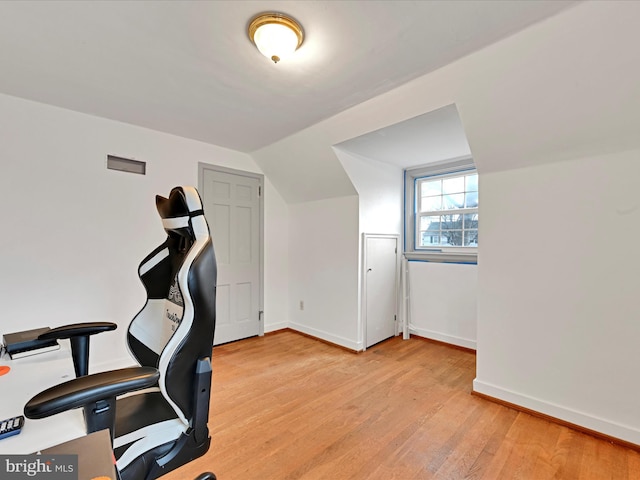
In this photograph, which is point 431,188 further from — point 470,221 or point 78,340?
point 78,340

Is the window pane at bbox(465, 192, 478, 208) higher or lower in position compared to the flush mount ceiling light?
lower

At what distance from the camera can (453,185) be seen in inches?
144

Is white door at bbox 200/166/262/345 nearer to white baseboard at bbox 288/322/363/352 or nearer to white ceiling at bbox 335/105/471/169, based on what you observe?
white baseboard at bbox 288/322/363/352

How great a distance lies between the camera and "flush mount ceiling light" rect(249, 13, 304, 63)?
150 centimetres

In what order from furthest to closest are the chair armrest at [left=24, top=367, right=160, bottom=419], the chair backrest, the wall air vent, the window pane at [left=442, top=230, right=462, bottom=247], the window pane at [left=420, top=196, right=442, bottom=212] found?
the window pane at [left=420, top=196, right=442, bottom=212] < the window pane at [left=442, top=230, right=462, bottom=247] < the wall air vent < the chair backrest < the chair armrest at [left=24, top=367, right=160, bottom=419]

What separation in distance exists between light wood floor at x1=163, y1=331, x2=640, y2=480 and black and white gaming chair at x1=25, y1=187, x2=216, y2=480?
2.34ft

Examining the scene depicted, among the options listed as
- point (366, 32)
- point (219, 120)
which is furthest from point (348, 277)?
point (366, 32)

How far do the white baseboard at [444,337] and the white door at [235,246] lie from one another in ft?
6.88

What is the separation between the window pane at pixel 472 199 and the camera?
345 centimetres

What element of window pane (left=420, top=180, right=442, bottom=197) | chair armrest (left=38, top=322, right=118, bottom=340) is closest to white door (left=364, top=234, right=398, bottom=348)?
window pane (left=420, top=180, right=442, bottom=197)

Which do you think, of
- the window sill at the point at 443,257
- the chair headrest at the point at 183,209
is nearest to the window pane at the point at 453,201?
the window sill at the point at 443,257

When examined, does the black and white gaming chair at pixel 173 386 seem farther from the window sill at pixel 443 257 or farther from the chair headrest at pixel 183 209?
the window sill at pixel 443 257

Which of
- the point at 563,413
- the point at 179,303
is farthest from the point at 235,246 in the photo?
the point at 563,413

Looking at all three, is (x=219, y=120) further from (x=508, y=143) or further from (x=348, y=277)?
(x=508, y=143)
